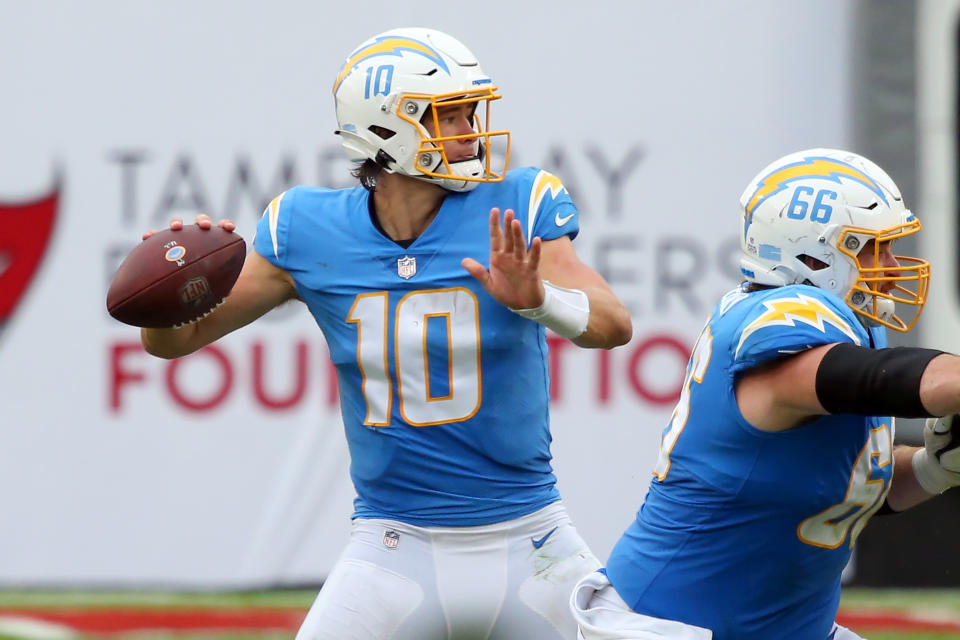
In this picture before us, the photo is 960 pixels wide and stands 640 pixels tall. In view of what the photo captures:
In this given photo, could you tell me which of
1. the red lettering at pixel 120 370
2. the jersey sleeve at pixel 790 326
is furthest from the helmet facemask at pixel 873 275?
the red lettering at pixel 120 370

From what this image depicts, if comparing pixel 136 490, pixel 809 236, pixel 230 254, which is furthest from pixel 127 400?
pixel 809 236

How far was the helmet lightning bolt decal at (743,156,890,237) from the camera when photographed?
2.70 metres

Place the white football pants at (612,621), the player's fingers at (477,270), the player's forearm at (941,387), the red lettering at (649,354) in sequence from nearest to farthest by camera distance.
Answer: the player's forearm at (941,387) → the white football pants at (612,621) → the player's fingers at (477,270) → the red lettering at (649,354)

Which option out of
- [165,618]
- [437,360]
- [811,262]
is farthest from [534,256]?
[165,618]

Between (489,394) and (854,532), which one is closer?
(854,532)

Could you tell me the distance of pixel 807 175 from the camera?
2711 millimetres

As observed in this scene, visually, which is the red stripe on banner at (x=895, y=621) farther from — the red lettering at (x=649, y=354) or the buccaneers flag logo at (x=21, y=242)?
the buccaneers flag logo at (x=21, y=242)

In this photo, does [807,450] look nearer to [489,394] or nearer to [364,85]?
[489,394]

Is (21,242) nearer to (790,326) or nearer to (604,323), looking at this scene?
(604,323)

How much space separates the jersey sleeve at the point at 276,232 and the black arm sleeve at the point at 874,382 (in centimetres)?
139

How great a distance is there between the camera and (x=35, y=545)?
5.56m

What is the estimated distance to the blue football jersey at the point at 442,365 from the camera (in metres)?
3.11

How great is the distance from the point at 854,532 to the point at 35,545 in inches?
146

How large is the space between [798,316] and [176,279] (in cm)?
138
